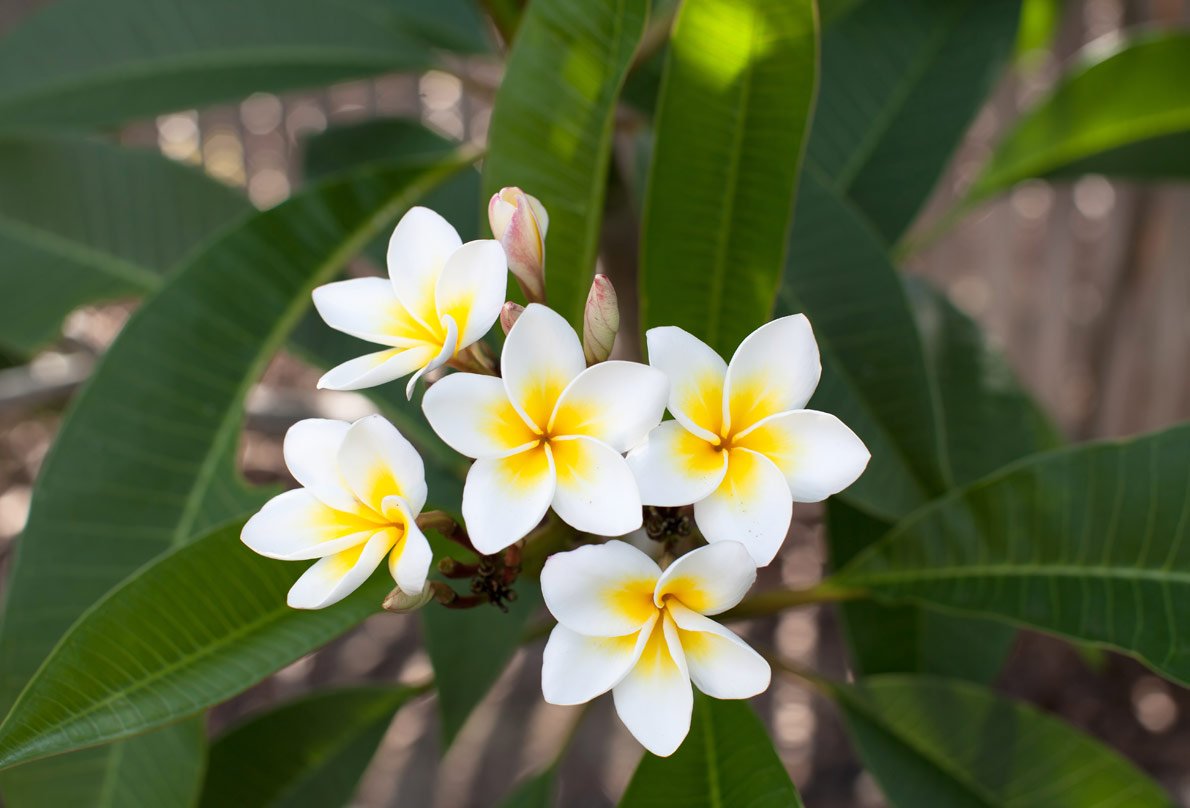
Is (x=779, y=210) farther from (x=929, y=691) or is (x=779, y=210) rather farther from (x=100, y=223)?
(x=100, y=223)

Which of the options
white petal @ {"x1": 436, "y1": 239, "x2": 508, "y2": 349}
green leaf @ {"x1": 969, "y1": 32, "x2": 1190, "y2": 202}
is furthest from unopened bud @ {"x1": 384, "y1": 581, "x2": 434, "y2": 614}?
Answer: green leaf @ {"x1": 969, "y1": 32, "x2": 1190, "y2": 202}

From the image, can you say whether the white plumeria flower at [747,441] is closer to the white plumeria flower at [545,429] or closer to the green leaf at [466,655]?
the white plumeria flower at [545,429]

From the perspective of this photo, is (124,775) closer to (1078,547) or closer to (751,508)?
(751,508)

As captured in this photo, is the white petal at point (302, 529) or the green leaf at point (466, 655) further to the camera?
the green leaf at point (466, 655)

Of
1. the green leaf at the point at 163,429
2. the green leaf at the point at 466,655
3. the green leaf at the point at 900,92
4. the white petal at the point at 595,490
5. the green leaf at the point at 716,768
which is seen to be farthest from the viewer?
the green leaf at the point at 900,92

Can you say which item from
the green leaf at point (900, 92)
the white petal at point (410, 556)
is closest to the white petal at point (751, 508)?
the white petal at point (410, 556)

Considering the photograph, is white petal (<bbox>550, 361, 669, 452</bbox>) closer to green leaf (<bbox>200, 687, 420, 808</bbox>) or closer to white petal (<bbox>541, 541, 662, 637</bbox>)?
white petal (<bbox>541, 541, 662, 637</bbox>)
